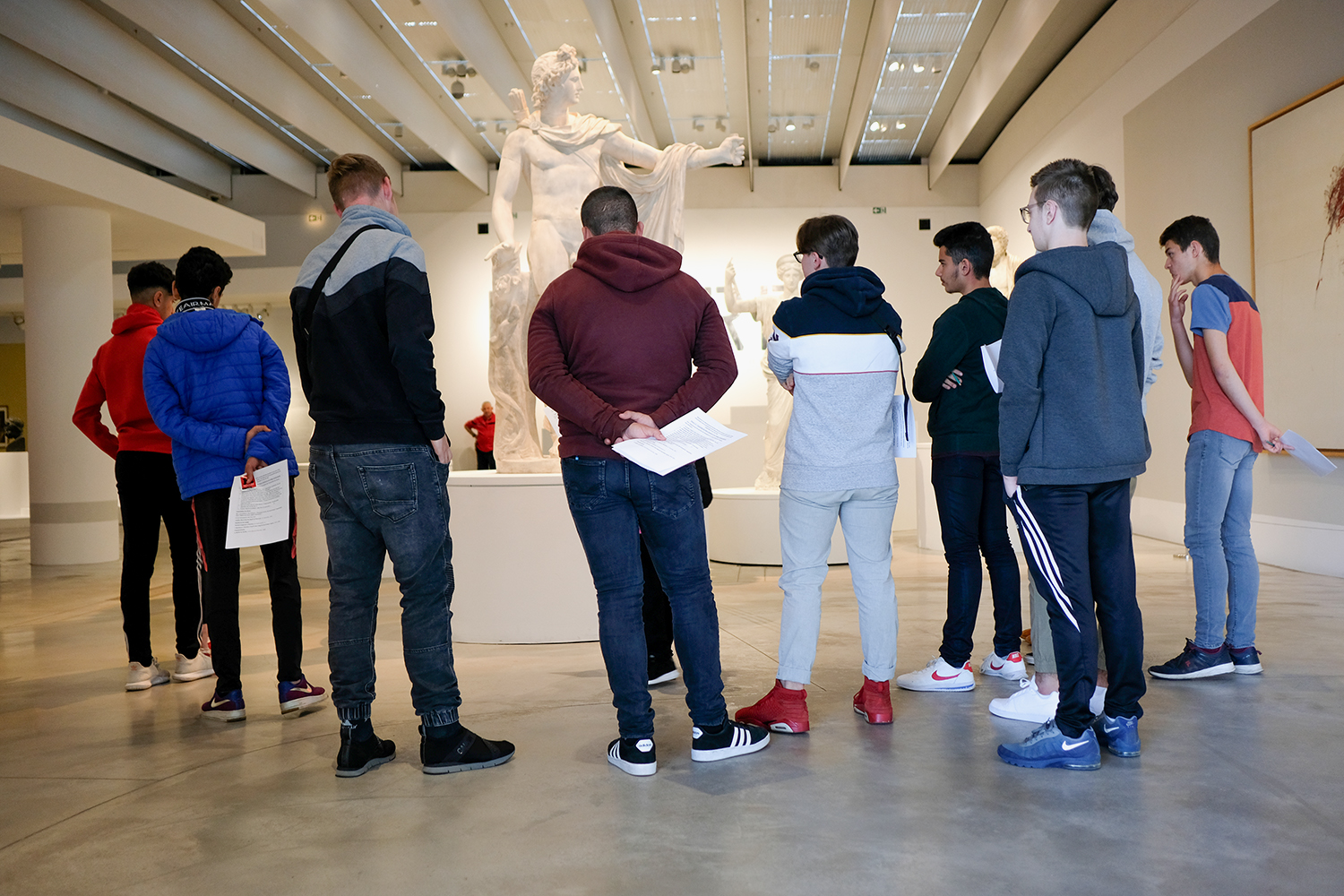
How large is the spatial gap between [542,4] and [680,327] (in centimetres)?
763

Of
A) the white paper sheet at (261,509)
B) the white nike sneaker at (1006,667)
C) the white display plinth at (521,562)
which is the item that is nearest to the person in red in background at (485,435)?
the white display plinth at (521,562)

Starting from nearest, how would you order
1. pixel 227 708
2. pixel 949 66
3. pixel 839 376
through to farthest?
pixel 839 376 < pixel 227 708 < pixel 949 66

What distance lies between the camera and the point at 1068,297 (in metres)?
2.38

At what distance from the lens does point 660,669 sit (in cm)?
351

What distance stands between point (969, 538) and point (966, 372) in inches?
21.8

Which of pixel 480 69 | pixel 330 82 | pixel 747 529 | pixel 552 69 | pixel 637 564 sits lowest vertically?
pixel 747 529

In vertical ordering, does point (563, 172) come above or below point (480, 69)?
below

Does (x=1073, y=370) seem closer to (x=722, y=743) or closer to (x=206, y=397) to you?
(x=722, y=743)

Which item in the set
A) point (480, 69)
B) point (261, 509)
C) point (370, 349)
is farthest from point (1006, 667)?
point (480, 69)

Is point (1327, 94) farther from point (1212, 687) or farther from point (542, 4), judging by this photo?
point (542, 4)

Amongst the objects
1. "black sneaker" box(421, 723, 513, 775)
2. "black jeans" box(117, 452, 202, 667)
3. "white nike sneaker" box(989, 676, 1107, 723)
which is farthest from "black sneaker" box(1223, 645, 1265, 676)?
"black jeans" box(117, 452, 202, 667)

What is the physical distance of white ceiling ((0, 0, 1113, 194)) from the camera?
8.40 metres

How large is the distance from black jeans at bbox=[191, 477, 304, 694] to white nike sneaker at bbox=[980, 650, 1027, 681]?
7.90 ft

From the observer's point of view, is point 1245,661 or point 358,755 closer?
point 358,755
